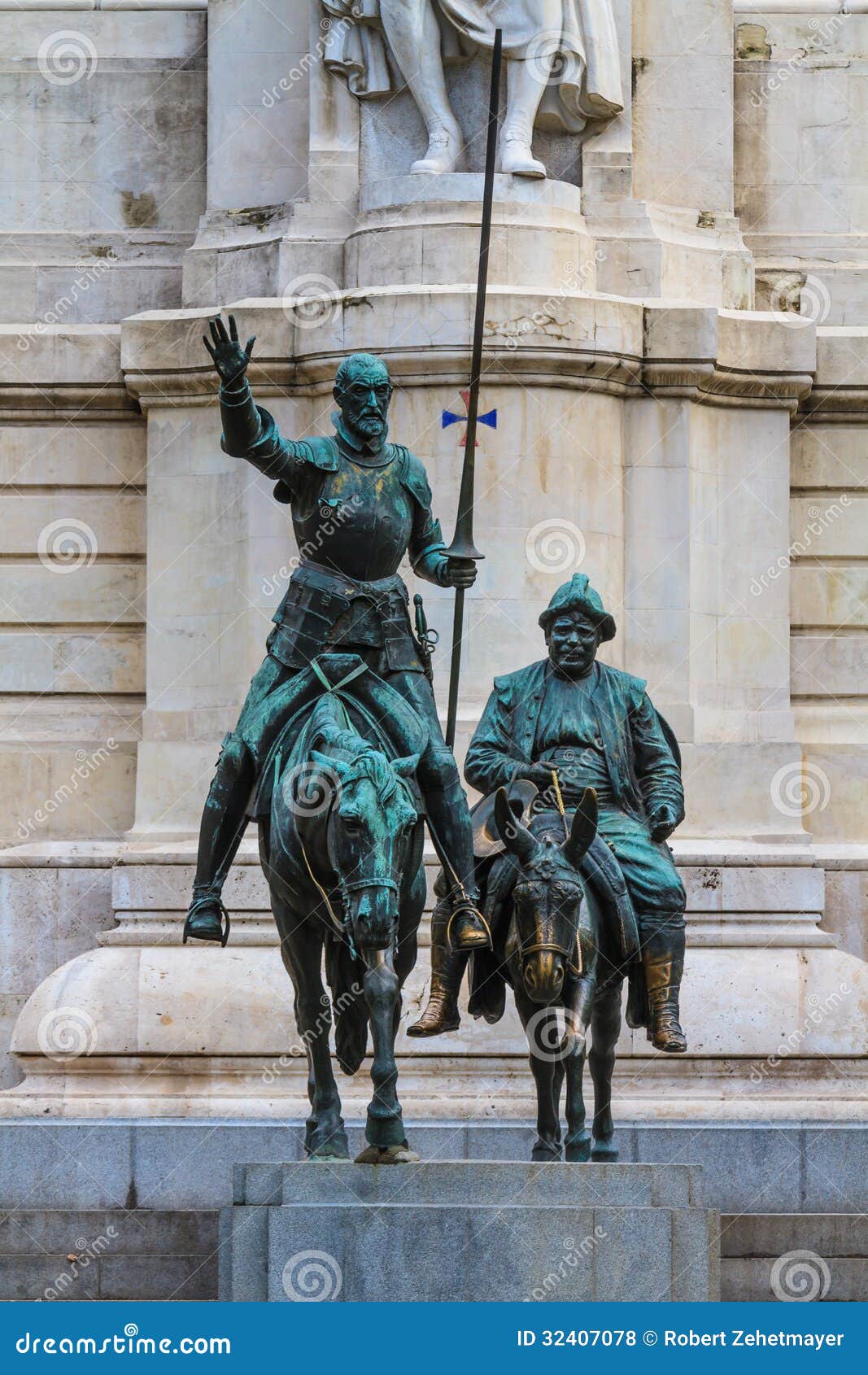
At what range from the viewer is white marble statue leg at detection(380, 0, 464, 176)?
2448cm

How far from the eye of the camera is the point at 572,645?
65.6 feet

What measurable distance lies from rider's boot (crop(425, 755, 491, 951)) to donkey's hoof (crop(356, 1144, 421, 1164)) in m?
1.37

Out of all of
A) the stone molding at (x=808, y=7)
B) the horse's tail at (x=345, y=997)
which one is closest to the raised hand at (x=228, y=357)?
the horse's tail at (x=345, y=997)

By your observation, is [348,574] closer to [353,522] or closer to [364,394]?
[353,522]

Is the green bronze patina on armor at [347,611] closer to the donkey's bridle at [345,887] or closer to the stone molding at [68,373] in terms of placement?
the donkey's bridle at [345,887]

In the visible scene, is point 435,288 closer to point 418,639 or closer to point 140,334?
point 140,334

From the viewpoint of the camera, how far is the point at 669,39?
82.9ft

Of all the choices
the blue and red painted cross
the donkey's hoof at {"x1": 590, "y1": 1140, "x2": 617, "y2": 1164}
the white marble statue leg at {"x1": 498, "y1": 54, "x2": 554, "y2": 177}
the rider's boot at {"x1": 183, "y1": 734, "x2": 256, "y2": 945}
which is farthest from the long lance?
the white marble statue leg at {"x1": 498, "y1": 54, "x2": 554, "y2": 177}

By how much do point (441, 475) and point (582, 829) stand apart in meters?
5.70

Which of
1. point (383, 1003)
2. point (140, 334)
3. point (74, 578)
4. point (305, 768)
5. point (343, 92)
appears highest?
point (343, 92)

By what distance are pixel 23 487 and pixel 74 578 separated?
737mm

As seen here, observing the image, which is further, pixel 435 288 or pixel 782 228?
pixel 782 228

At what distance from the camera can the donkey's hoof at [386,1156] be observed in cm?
1770

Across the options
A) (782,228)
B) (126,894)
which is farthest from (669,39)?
(126,894)
